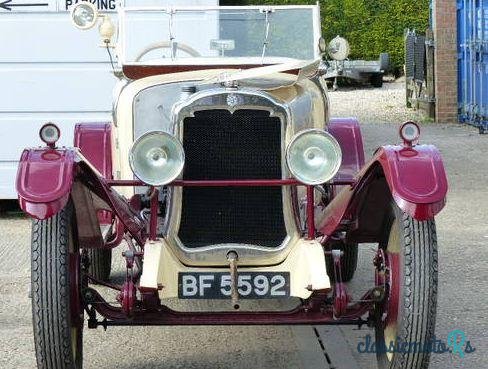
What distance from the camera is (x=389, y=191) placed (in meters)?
5.85

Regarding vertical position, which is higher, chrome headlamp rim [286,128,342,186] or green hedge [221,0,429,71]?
green hedge [221,0,429,71]

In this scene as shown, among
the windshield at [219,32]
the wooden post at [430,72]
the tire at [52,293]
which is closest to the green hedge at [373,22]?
the wooden post at [430,72]

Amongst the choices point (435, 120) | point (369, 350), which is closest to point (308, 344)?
point (369, 350)

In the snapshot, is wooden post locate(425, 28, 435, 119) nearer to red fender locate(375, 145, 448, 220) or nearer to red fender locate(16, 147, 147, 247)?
Answer: red fender locate(16, 147, 147, 247)

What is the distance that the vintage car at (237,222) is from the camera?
533 cm

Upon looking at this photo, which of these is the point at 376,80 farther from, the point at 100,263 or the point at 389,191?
the point at 389,191

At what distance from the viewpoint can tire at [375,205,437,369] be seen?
17.5 feet

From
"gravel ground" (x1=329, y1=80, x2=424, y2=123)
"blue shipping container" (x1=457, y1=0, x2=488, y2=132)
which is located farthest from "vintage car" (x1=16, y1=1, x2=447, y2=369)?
"gravel ground" (x1=329, y1=80, x2=424, y2=123)

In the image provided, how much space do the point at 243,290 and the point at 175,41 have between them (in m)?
2.88

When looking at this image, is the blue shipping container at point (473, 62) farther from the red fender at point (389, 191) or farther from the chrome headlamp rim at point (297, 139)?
the chrome headlamp rim at point (297, 139)

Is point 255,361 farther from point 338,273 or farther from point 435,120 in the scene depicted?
point 435,120

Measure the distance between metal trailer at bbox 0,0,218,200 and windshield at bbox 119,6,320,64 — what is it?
3088 millimetres

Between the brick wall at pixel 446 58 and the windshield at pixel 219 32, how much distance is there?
42.7ft

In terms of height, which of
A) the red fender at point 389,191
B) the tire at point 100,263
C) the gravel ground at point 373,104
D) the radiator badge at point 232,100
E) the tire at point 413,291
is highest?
the radiator badge at point 232,100
